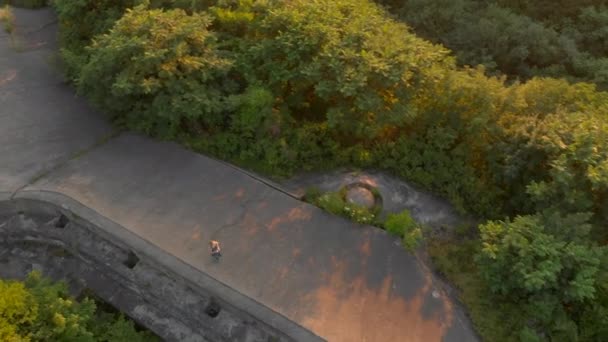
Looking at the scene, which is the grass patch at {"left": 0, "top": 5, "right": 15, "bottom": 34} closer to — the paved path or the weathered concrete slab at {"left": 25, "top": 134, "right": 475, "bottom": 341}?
the paved path

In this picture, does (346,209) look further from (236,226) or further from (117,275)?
(117,275)

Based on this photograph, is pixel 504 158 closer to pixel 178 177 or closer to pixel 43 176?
pixel 178 177

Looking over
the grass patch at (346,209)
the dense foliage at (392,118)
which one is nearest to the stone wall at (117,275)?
the grass patch at (346,209)

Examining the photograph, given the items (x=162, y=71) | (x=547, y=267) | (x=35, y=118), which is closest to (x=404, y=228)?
(x=547, y=267)

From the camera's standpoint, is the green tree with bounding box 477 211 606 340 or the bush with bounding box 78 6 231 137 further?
the bush with bounding box 78 6 231 137

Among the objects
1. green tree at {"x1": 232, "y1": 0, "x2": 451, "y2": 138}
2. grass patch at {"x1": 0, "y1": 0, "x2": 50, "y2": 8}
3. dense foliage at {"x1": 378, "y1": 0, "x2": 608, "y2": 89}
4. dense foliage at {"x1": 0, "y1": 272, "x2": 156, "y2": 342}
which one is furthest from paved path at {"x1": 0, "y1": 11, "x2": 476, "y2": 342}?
dense foliage at {"x1": 378, "y1": 0, "x2": 608, "y2": 89}

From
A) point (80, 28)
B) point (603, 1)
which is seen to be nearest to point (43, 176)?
point (80, 28)

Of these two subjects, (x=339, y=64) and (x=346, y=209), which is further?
(x=339, y=64)
